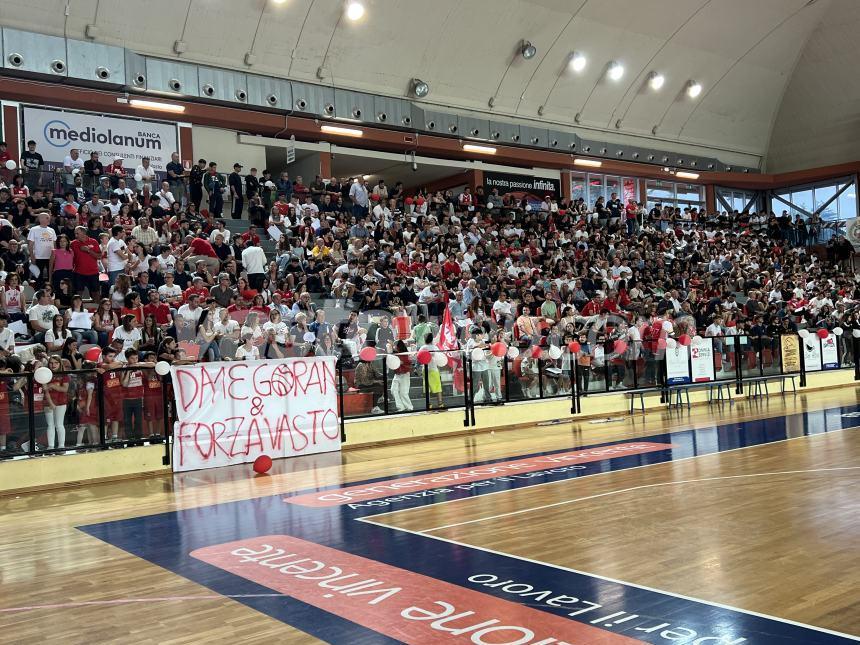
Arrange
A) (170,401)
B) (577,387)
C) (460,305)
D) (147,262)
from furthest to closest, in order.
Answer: (460,305)
(577,387)
(147,262)
(170,401)

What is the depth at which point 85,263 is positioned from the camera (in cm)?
1558

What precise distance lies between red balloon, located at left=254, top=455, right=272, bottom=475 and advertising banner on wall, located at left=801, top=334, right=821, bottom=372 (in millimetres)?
15402

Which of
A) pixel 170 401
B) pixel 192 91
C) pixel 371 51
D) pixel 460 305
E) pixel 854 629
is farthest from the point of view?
pixel 371 51

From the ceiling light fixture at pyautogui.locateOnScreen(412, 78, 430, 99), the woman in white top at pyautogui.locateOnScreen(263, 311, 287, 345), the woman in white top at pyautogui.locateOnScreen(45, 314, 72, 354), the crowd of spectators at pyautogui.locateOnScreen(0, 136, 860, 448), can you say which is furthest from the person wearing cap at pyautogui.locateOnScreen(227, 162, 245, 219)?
the woman in white top at pyautogui.locateOnScreen(45, 314, 72, 354)

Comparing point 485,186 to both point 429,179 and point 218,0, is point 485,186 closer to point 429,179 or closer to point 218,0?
point 429,179

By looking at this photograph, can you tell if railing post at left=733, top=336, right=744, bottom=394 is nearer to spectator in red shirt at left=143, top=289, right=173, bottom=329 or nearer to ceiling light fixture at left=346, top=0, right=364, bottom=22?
spectator in red shirt at left=143, top=289, right=173, bottom=329

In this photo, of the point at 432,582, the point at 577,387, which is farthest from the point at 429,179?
the point at 432,582

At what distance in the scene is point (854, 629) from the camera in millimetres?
4758

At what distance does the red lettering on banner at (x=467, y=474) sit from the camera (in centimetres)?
996

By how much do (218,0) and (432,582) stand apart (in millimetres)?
20573

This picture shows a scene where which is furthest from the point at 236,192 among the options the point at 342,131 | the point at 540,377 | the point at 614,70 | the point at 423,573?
the point at 614,70

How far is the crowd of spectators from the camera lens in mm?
14172

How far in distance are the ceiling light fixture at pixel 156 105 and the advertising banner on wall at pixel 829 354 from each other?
18607 mm

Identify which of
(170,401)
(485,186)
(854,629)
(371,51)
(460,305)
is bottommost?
(854,629)
